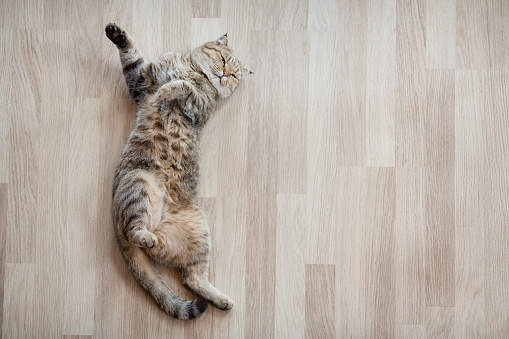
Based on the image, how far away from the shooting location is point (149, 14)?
2.17 meters

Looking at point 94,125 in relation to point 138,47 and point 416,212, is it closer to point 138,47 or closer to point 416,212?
point 138,47

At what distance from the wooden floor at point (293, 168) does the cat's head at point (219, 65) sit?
0.31 feet

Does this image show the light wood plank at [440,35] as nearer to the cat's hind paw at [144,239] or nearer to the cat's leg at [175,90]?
the cat's leg at [175,90]

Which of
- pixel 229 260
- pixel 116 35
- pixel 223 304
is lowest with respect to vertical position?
pixel 223 304

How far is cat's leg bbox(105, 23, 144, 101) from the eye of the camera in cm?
201

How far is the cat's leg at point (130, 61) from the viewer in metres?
2.01

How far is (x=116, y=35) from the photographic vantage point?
1979 millimetres

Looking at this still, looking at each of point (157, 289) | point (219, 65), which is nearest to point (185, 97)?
point (219, 65)

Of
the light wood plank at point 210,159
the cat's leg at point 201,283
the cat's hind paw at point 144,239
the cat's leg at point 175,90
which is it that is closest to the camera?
the cat's hind paw at point 144,239

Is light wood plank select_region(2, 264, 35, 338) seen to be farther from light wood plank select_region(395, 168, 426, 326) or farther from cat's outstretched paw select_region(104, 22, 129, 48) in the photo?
light wood plank select_region(395, 168, 426, 326)

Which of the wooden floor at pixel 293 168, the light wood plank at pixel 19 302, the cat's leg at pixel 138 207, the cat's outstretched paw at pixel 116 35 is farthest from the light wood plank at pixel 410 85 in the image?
the light wood plank at pixel 19 302

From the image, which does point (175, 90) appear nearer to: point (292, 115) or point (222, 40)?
point (222, 40)

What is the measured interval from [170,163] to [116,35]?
68 centimetres

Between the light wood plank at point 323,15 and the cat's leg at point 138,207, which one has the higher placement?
the light wood plank at point 323,15
